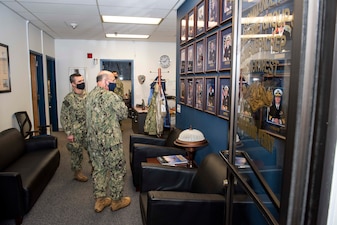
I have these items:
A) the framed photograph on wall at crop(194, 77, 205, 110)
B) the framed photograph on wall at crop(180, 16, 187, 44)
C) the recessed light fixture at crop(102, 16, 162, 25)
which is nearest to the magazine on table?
the framed photograph on wall at crop(194, 77, 205, 110)

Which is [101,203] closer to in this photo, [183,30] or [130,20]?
[183,30]

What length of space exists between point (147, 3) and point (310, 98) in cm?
348

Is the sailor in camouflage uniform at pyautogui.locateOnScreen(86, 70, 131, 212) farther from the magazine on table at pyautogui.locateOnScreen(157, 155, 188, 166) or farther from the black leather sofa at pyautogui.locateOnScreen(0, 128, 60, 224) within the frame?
the black leather sofa at pyautogui.locateOnScreen(0, 128, 60, 224)

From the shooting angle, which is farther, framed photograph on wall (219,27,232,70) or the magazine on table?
the magazine on table

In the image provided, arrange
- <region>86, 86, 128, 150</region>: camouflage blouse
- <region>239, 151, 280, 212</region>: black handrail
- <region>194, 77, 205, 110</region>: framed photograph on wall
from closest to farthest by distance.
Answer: <region>239, 151, 280, 212</region>: black handrail, <region>86, 86, 128, 150</region>: camouflage blouse, <region>194, 77, 205, 110</region>: framed photograph on wall

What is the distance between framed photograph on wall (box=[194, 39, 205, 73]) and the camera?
290 cm

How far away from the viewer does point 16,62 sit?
443 centimetres

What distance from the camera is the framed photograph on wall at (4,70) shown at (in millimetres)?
3826

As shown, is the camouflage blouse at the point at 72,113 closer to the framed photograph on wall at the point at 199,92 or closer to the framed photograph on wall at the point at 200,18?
the framed photograph on wall at the point at 199,92

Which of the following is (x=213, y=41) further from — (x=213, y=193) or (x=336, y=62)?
(x=336, y=62)

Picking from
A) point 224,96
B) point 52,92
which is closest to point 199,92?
point 224,96

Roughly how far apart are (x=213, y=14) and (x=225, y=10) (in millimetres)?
295

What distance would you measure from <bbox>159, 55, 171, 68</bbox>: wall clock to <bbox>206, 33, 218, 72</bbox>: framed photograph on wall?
17.1ft

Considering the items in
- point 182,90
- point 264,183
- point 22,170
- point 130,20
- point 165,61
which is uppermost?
point 130,20
